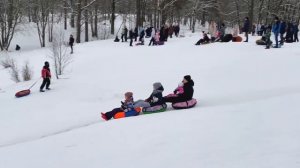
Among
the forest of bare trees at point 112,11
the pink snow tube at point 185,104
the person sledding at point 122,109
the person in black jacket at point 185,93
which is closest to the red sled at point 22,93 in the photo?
the person sledding at point 122,109

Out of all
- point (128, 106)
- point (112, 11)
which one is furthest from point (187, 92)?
point (112, 11)

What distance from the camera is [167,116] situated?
31.0 ft

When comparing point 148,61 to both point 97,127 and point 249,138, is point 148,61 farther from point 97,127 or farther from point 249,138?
point 249,138

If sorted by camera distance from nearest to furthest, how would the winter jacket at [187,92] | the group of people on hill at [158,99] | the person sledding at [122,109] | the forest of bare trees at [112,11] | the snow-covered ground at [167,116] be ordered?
the snow-covered ground at [167,116] → the person sledding at [122,109] → the group of people on hill at [158,99] → the winter jacket at [187,92] → the forest of bare trees at [112,11]

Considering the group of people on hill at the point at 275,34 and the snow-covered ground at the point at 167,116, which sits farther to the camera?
the group of people on hill at the point at 275,34

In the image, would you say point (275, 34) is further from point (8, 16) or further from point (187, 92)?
point (8, 16)

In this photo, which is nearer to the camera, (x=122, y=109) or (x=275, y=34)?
(x=122, y=109)

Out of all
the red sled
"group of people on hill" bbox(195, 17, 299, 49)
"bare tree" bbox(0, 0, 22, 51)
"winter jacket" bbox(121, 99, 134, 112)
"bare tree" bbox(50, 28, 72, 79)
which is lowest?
the red sled

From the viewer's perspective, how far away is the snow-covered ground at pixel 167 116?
6336 mm

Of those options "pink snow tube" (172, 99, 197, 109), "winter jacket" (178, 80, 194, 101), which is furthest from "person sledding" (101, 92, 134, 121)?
"winter jacket" (178, 80, 194, 101)

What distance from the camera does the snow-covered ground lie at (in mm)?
6336

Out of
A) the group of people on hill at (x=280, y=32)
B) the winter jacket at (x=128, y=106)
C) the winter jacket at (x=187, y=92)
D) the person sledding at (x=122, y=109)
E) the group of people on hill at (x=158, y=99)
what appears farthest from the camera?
the group of people on hill at (x=280, y=32)

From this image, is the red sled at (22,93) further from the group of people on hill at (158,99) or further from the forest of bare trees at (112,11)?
the forest of bare trees at (112,11)

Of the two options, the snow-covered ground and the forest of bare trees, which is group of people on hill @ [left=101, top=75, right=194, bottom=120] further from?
the forest of bare trees
